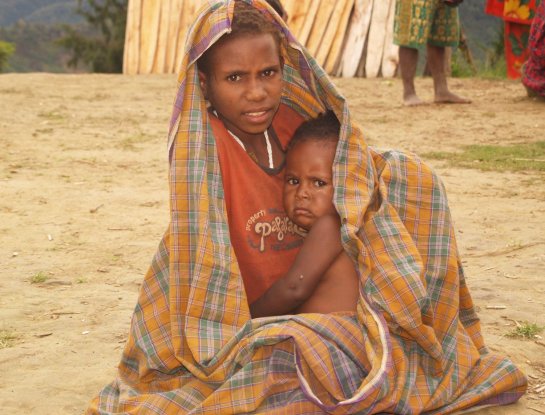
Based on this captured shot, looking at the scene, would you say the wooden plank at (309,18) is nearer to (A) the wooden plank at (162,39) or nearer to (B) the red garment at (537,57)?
(A) the wooden plank at (162,39)

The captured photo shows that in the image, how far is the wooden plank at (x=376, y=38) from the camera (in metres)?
10.3

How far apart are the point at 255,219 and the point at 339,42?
327 inches

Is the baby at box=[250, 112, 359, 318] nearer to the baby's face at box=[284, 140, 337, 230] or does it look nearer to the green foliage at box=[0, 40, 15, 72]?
the baby's face at box=[284, 140, 337, 230]

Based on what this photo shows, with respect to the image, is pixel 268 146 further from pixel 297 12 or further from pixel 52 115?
pixel 297 12

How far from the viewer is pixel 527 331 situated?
2.98 meters

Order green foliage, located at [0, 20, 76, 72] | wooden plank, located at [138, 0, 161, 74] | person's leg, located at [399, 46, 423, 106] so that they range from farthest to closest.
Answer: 1. green foliage, located at [0, 20, 76, 72]
2. wooden plank, located at [138, 0, 161, 74]
3. person's leg, located at [399, 46, 423, 106]

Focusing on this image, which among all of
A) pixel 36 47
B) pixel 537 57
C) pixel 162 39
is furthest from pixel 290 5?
pixel 36 47

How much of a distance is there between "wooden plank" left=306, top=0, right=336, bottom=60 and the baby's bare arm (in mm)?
8250

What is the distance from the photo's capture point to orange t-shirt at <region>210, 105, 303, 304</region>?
8.36 feet

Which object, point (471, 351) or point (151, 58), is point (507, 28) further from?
point (471, 351)

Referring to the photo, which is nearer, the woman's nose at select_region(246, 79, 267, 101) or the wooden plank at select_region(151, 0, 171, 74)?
the woman's nose at select_region(246, 79, 267, 101)

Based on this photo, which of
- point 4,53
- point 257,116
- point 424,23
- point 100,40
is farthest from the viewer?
point 4,53

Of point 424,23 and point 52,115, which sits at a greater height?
point 424,23

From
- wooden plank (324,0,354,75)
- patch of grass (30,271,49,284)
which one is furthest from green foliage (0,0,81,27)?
patch of grass (30,271,49,284)
